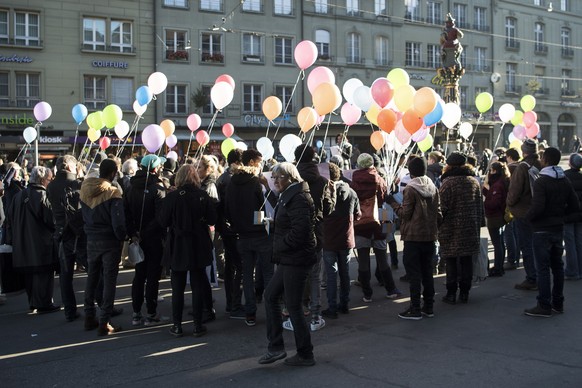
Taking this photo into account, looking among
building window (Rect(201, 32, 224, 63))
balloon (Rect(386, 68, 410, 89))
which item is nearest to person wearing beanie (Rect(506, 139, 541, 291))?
balloon (Rect(386, 68, 410, 89))

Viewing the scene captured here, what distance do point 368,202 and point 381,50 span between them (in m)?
30.9

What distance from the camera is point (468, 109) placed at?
131ft

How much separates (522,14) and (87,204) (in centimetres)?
4381

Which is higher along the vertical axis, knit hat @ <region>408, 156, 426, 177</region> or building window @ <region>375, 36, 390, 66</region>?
building window @ <region>375, 36, 390, 66</region>

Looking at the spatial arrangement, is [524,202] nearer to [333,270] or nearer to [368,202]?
[368,202]

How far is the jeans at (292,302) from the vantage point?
16.9 ft

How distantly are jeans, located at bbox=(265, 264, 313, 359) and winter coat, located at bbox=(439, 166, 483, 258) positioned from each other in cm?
273

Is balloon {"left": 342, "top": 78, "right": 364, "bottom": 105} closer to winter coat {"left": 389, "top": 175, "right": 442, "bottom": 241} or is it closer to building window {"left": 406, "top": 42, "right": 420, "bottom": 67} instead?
winter coat {"left": 389, "top": 175, "right": 442, "bottom": 241}

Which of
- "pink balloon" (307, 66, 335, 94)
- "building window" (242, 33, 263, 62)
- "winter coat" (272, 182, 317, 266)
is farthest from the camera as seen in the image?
"building window" (242, 33, 263, 62)

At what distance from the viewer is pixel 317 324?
20.9ft

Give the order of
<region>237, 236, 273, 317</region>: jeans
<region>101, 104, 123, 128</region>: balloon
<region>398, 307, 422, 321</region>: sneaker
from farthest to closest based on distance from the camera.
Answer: <region>101, 104, 123, 128</region>: balloon
<region>398, 307, 422, 321</region>: sneaker
<region>237, 236, 273, 317</region>: jeans

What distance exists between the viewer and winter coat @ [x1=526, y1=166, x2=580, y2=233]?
6516 millimetres

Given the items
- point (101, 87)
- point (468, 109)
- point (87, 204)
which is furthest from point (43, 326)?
point (468, 109)

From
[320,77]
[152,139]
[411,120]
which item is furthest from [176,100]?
[411,120]
